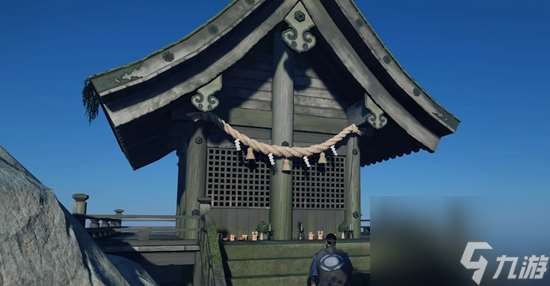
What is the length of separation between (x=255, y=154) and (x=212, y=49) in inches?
118

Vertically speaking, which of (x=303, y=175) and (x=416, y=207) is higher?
(x=303, y=175)

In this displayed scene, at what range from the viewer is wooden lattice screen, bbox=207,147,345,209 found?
10523 mm

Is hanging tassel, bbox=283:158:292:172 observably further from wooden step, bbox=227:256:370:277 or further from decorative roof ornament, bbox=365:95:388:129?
wooden step, bbox=227:256:370:277

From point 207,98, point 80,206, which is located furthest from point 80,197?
point 207,98

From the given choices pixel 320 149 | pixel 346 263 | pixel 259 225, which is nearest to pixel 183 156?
pixel 259 225

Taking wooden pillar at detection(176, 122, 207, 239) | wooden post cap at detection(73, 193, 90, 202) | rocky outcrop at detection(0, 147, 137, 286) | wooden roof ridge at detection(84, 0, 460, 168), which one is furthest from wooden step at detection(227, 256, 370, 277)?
wooden roof ridge at detection(84, 0, 460, 168)

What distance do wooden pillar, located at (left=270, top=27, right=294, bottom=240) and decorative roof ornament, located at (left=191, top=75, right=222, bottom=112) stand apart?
180cm

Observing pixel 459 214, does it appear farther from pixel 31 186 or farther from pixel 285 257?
pixel 285 257

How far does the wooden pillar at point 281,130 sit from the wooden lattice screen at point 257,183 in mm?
670

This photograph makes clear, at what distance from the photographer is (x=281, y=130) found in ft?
34.3

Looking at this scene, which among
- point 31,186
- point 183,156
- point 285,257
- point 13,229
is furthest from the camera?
point 183,156

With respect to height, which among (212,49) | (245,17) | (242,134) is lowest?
(242,134)

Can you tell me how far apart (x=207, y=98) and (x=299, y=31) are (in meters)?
3.00

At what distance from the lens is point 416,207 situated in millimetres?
2906
